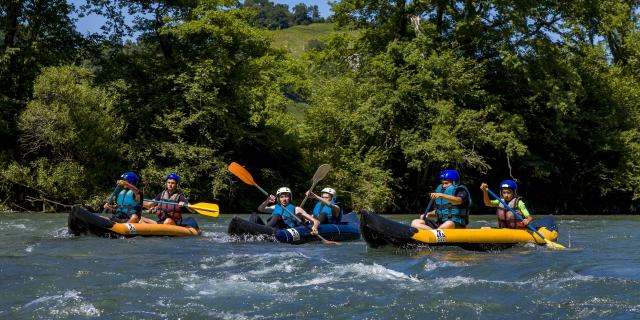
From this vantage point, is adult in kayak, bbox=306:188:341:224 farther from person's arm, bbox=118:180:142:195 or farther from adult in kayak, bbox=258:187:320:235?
person's arm, bbox=118:180:142:195

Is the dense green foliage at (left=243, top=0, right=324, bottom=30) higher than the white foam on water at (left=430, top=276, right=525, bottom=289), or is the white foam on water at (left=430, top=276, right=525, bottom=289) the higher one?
the dense green foliage at (left=243, top=0, right=324, bottom=30)

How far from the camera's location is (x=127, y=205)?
14656 mm

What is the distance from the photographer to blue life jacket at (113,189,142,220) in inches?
575

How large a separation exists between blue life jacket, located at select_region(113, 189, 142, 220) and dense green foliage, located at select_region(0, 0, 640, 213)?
9055 millimetres

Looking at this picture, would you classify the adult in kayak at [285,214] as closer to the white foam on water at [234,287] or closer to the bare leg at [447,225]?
the bare leg at [447,225]

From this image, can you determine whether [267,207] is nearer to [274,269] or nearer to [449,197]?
[449,197]

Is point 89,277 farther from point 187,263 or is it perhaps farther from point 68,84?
point 68,84

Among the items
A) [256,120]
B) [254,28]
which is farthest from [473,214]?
[254,28]

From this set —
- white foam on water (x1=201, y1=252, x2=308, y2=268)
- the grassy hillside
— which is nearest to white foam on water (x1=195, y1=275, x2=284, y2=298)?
white foam on water (x1=201, y1=252, x2=308, y2=268)

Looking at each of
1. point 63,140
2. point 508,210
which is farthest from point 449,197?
point 63,140

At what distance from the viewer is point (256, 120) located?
26562 millimetres

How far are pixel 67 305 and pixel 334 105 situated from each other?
67.1ft

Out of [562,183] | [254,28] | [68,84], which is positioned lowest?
[562,183]

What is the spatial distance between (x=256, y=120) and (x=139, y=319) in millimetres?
19537
